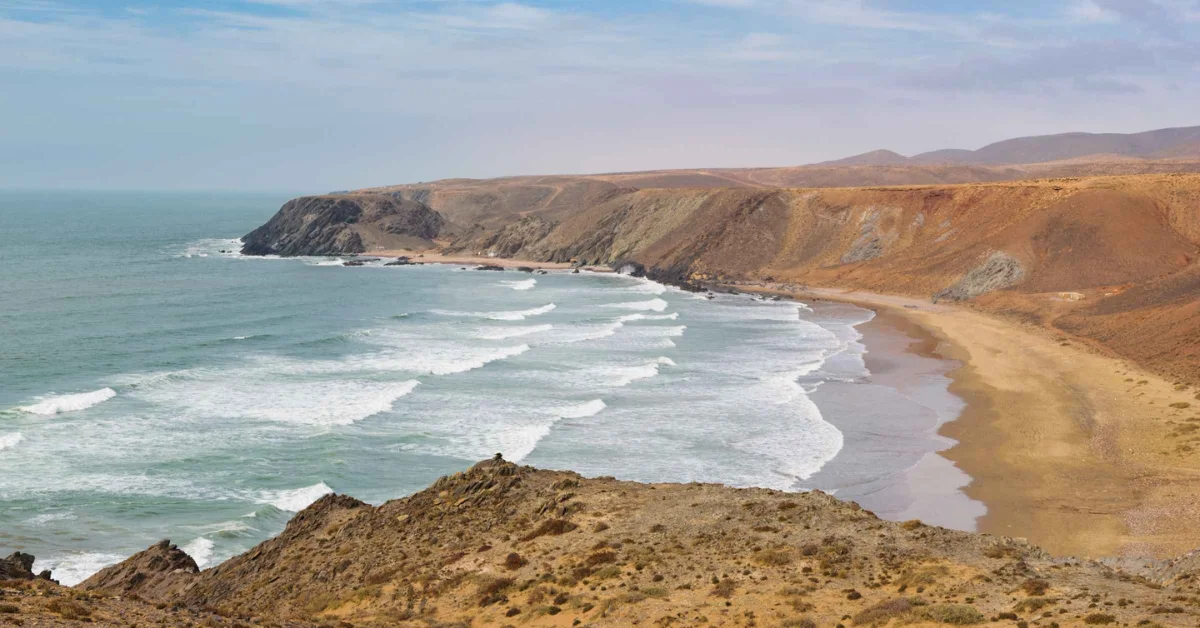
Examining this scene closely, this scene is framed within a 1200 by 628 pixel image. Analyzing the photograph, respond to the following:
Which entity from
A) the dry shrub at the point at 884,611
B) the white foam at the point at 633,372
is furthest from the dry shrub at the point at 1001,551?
the white foam at the point at 633,372

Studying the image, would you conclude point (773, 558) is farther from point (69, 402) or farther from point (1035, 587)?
point (69, 402)

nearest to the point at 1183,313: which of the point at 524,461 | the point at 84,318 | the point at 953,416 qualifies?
the point at 953,416

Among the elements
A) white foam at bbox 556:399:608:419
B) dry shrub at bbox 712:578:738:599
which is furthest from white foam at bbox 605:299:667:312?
dry shrub at bbox 712:578:738:599

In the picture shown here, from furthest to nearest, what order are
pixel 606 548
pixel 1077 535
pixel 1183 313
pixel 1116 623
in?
pixel 1183 313
pixel 1077 535
pixel 606 548
pixel 1116 623

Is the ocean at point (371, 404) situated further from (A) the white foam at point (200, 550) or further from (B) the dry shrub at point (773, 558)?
(B) the dry shrub at point (773, 558)

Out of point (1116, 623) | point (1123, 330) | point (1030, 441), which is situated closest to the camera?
point (1116, 623)

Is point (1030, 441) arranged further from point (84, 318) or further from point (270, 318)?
point (84, 318)
